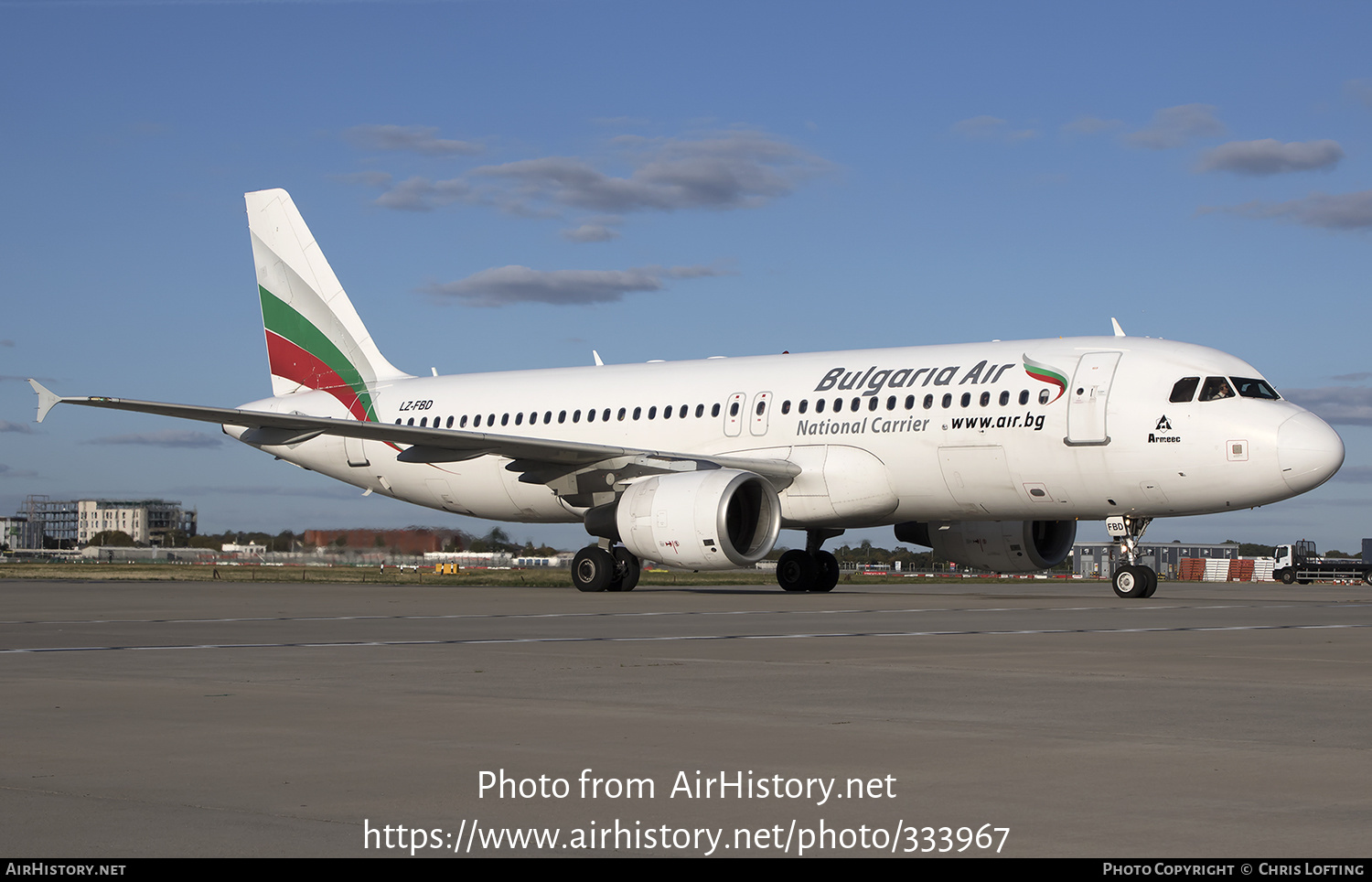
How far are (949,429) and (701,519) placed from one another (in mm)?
4336

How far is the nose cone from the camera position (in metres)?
20.8

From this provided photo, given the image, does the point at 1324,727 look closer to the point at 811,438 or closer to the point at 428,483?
the point at 811,438

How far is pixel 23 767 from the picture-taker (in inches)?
234

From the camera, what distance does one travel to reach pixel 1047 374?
2259cm

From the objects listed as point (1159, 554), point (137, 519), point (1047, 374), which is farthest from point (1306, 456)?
point (137, 519)

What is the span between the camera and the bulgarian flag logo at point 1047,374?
22391 millimetres

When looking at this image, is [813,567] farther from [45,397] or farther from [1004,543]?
[45,397]

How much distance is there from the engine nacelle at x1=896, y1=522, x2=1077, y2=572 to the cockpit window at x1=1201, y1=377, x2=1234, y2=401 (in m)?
4.70

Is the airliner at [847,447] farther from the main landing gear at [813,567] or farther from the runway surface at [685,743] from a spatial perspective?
the runway surface at [685,743]

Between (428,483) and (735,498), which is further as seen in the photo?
(428,483)

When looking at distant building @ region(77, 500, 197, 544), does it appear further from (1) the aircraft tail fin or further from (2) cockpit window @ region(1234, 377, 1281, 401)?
(2) cockpit window @ region(1234, 377, 1281, 401)

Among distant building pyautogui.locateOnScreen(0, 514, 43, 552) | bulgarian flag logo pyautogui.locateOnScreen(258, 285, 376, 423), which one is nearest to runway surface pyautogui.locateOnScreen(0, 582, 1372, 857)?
bulgarian flag logo pyautogui.locateOnScreen(258, 285, 376, 423)
